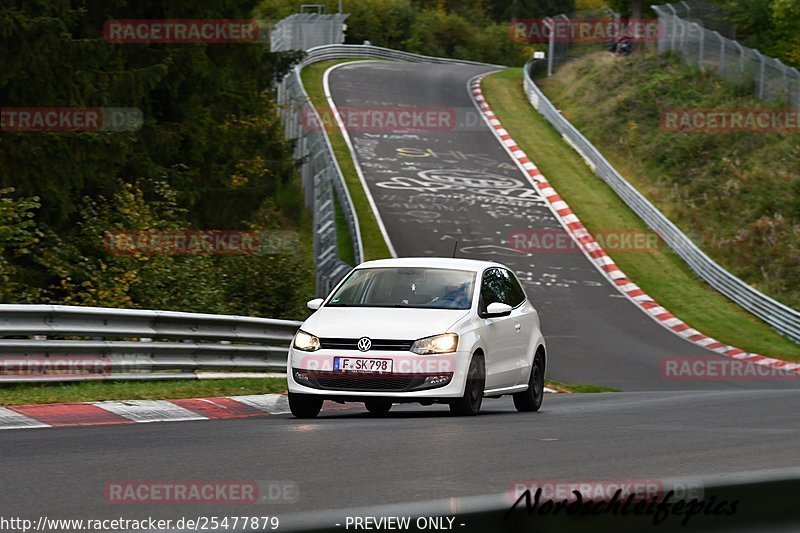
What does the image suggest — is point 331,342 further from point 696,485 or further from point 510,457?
point 696,485

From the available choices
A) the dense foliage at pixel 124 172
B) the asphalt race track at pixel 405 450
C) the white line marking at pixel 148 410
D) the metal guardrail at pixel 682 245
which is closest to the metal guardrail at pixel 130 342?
the white line marking at pixel 148 410

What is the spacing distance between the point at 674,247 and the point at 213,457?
31.3 m

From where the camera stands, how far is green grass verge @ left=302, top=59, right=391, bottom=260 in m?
35.8

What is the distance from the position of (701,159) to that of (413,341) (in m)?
34.4

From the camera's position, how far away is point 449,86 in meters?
62.3

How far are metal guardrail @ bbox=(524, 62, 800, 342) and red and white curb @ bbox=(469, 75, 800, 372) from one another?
2.05 m

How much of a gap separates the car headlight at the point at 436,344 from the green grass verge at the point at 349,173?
21.7 m

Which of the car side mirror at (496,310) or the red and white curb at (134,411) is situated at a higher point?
the car side mirror at (496,310)

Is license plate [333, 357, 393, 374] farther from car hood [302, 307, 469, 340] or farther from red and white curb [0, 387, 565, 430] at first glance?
red and white curb [0, 387, 565, 430]
